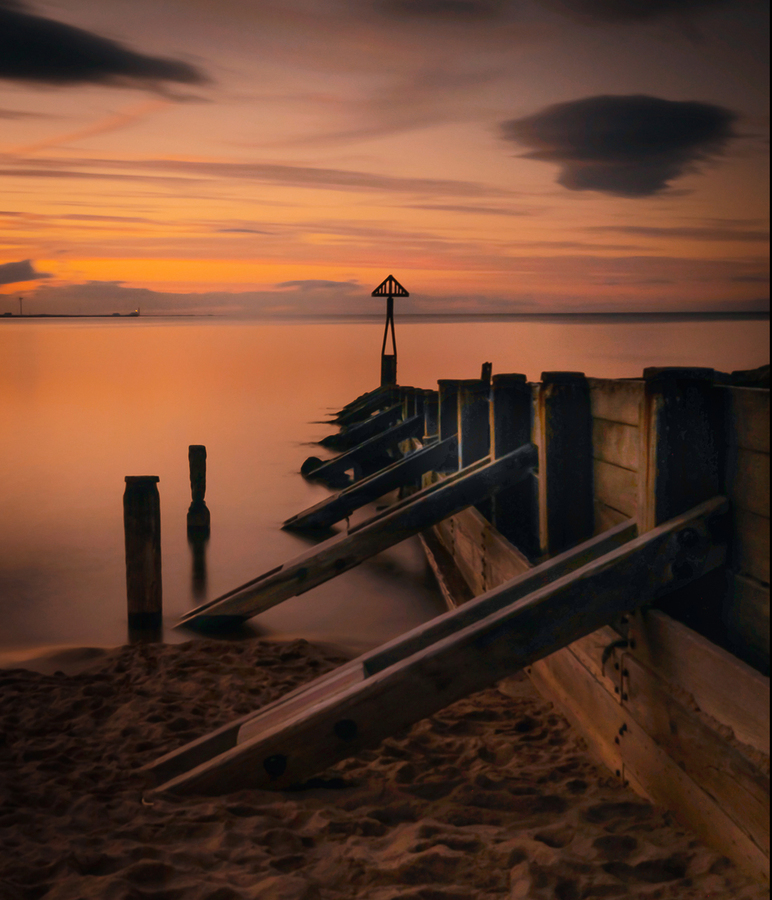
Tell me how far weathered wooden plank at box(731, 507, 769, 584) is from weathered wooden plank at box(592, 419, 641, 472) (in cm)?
68

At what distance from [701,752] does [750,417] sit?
3.67ft

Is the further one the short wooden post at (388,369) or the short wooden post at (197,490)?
the short wooden post at (388,369)

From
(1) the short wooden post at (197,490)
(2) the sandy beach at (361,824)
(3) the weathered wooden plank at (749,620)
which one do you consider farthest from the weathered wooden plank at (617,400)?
(1) the short wooden post at (197,490)

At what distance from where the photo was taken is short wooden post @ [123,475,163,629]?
5.52m

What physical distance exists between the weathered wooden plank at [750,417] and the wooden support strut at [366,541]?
7.70ft

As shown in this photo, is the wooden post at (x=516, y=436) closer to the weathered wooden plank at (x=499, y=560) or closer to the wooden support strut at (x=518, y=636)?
the weathered wooden plank at (x=499, y=560)

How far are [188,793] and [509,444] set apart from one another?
10.4ft

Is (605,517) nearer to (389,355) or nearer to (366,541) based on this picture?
(366,541)

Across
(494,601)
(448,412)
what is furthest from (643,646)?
(448,412)

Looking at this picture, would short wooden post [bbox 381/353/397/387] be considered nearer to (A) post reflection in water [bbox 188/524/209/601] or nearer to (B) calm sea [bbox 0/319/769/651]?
(B) calm sea [bbox 0/319/769/651]

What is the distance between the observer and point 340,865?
2.76 m

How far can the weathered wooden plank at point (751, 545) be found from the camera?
2646 millimetres

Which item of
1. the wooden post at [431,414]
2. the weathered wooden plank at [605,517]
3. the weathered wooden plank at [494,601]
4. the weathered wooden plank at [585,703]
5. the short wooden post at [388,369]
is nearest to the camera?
the weathered wooden plank at [585,703]

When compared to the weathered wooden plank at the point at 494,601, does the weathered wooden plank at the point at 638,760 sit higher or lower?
lower
